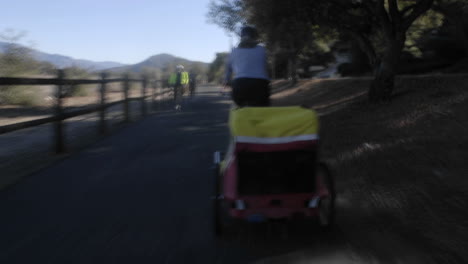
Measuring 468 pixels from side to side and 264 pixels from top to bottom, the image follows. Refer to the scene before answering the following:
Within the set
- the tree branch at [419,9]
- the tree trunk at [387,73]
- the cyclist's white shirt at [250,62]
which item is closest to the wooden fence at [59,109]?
the cyclist's white shirt at [250,62]

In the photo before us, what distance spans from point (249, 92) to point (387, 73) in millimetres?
10029

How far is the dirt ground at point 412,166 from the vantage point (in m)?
4.26

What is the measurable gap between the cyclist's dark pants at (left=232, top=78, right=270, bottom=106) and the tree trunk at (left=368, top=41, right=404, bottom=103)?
31.4 feet

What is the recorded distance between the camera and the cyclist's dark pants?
5.43 meters

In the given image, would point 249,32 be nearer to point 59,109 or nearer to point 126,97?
point 59,109

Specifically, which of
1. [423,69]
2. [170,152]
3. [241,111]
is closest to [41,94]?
[170,152]

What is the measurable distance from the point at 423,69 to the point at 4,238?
32405mm

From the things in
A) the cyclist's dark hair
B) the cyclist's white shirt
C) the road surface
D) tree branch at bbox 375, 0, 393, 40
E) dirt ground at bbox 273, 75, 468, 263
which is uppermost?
tree branch at bbox 375, 0, 393, 40

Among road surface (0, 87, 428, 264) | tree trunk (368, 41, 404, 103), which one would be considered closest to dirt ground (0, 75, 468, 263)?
road surface (0, 87, 428, 264)

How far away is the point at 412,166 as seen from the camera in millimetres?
6383

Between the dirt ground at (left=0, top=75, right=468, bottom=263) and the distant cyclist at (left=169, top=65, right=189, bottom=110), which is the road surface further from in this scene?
the distant cyclist at (left=169, top=65, right=189, bottom=110)

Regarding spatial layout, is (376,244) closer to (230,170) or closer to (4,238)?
(230,170)

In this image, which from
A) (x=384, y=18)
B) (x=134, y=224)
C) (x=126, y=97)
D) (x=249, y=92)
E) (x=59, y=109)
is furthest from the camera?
(x=126, y=97)

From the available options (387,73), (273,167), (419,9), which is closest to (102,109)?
(273,167)
